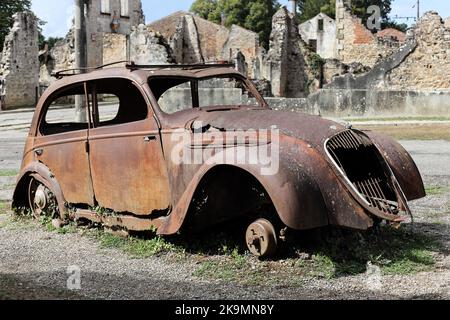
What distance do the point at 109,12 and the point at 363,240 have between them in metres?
39.9

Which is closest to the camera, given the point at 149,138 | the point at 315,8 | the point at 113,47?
the point at 149,138

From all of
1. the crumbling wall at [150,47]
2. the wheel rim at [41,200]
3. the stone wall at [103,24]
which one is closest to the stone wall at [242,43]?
the stone wall at [103,24]

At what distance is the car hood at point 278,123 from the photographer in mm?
5422

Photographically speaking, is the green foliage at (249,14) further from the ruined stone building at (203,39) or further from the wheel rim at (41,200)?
the wheel rim at (41,200)

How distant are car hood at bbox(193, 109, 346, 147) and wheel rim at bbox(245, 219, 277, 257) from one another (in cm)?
80

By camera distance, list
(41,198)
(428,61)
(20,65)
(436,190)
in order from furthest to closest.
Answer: (20,65), (428,61), (436,190), (41,198)

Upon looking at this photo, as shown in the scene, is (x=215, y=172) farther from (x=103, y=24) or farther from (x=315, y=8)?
(x=315, y=8)

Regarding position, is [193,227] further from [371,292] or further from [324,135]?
[371,292]

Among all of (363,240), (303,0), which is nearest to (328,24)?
(303,0)

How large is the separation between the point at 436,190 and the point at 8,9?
48622 mm

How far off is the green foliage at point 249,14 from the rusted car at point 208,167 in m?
60.7

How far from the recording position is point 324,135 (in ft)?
17.9

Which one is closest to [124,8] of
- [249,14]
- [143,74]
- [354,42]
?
[354,42]

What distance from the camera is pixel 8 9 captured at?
5156cm
